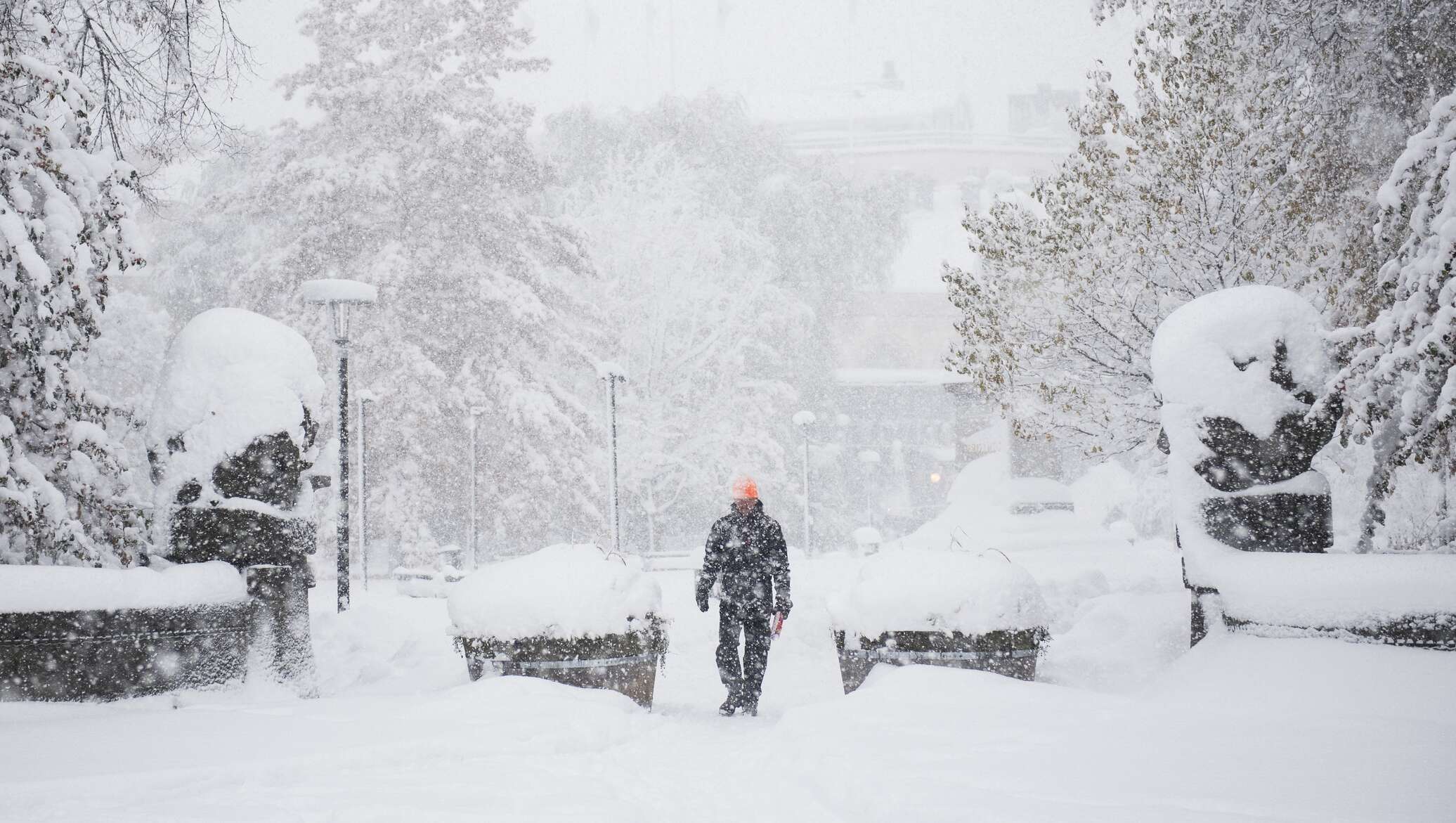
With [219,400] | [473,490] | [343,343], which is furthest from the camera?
[473,490]

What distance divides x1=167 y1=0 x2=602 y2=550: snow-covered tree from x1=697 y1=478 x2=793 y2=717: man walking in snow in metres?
18.4

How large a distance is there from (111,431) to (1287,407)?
1186 inches

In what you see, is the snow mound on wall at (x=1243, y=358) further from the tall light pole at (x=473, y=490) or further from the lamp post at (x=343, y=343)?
the tall light pole at (x=473, y=490)

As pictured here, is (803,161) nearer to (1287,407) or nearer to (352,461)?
(352,461)

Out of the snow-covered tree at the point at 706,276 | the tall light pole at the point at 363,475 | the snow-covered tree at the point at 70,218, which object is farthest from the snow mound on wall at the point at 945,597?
the snow-covered tree at the point at 706,276

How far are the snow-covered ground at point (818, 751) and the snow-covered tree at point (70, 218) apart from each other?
193 cm

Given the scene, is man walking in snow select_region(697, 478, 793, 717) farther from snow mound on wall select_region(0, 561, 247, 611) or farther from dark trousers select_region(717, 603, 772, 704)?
snow mound on wall select_region(0, 561, 247, 611)

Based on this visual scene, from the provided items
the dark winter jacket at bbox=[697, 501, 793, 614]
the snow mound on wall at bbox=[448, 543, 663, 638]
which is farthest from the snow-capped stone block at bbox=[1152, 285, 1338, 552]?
the snow mound on wall at bbox=[448, 543, 663, 638]

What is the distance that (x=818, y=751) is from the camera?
5184 mm

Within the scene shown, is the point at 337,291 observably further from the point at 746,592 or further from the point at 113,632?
the point at 746,592

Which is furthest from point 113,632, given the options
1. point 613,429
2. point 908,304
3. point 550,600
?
point 908,304

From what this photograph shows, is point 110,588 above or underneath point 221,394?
underneath

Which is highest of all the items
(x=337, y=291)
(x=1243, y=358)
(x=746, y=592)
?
(x=337, y=291)

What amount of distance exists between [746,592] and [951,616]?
176 cm
